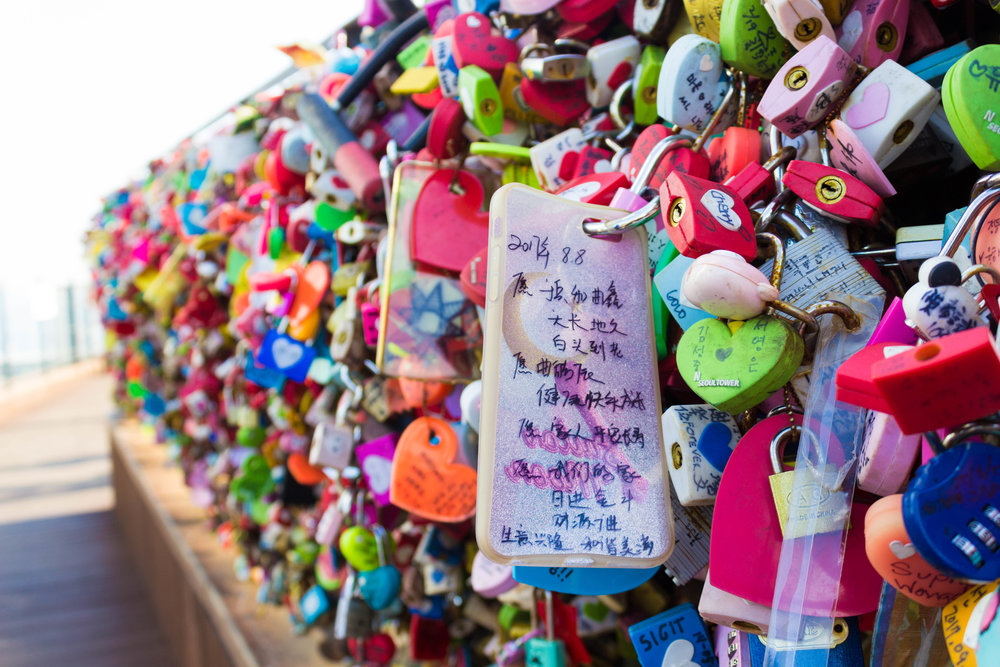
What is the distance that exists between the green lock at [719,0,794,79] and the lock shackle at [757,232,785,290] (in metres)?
0.12

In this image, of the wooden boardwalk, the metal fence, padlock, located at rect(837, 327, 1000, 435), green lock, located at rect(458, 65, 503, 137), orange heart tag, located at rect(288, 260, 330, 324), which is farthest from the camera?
the metal fence

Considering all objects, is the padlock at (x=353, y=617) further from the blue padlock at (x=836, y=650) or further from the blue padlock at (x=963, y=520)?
the blue padlock at (x=963, y=520)

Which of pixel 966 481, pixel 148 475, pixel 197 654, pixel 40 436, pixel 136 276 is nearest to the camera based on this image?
pixel 966 481

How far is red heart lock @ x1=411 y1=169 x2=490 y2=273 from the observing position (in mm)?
675

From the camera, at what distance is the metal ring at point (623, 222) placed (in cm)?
39

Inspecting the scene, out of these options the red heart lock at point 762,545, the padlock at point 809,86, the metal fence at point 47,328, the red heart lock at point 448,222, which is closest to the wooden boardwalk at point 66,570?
the red heart lock at point 448,222

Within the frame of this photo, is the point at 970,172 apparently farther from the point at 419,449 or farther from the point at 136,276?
the point at 136,276

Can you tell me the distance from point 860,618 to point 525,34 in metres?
0.53

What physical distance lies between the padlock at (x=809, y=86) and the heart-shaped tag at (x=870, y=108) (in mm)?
13

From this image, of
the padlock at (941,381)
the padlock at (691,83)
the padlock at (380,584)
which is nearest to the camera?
the padlock at (941,381)

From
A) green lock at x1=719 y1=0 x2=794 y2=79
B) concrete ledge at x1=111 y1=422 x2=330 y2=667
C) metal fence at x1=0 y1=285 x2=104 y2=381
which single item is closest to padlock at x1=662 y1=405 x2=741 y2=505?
green lock at x1=719 y1=0 x2=794 y2=79

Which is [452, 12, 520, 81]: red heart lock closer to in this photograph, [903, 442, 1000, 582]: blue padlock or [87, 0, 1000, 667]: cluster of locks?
[87, 0, 1000, 667]: cluster of locks

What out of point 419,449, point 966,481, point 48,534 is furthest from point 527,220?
point 48,534

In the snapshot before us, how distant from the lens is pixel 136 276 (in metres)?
2.79
